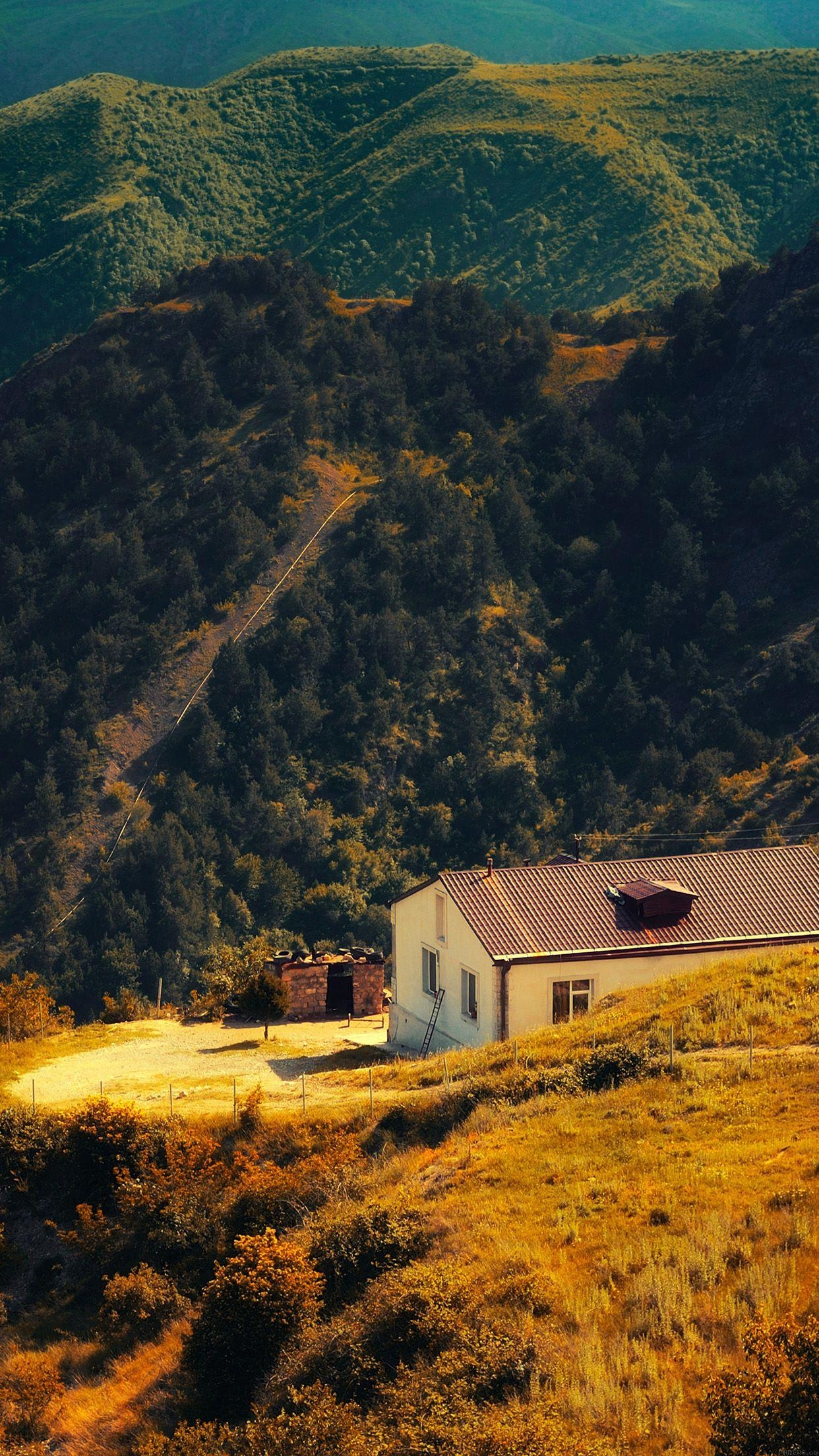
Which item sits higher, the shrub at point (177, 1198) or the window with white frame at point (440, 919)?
the window with white frame at point (440, 919)

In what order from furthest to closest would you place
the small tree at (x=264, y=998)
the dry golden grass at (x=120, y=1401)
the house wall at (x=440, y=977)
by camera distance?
the small tree at (x=264, y=998)
the house wall at (x=440, y=977)
the dry golden grass at (x=120, y=1401)

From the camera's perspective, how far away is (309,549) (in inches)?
3551

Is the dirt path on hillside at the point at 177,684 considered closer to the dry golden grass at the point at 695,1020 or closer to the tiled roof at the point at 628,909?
the tiled roof at the point at 628,909

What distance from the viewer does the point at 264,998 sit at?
133 ft

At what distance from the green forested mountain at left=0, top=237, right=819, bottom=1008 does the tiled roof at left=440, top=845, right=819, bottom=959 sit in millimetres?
32446

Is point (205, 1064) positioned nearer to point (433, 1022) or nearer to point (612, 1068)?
point (433, 1022)

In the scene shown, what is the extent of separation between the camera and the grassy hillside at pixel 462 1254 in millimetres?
16453

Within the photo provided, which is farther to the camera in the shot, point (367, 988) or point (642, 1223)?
point (367, 988)

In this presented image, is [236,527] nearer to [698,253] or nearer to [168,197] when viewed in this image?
[698,253]

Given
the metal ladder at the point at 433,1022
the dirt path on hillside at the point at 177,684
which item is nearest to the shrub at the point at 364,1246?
the metal ladder at the point at 433,1022

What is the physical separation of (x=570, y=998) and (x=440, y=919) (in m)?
3.58

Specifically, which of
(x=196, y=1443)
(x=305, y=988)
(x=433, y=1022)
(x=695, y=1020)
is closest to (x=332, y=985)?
(x=305, y=988)

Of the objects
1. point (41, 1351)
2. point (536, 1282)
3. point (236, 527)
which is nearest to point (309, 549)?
point (236, 527)

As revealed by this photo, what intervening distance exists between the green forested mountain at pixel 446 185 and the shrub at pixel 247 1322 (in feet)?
459
